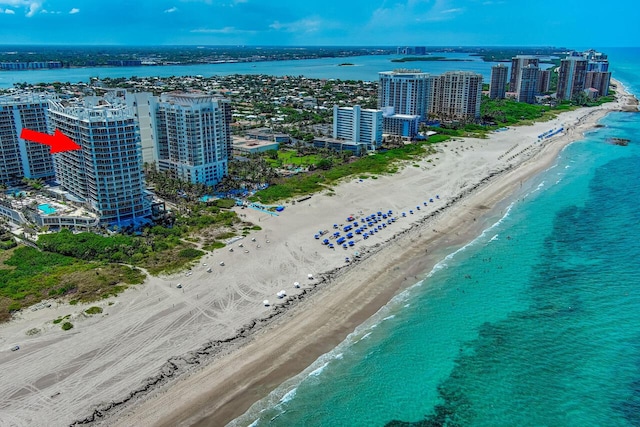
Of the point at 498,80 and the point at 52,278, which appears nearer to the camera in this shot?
the point at 52,278

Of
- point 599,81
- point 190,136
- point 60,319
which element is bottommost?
point 60,319

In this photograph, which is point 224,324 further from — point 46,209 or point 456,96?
point 456,96

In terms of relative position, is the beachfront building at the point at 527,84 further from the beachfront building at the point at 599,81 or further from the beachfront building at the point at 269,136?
the beachfront building at the point at 269,136

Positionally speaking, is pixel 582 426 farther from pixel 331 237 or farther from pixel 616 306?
pixel 331 237

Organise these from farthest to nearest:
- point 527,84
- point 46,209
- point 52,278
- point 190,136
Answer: point 527,84 → point 190,136 → point 46,209 → point 52,278

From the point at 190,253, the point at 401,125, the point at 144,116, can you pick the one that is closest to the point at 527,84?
the point at 401,125
